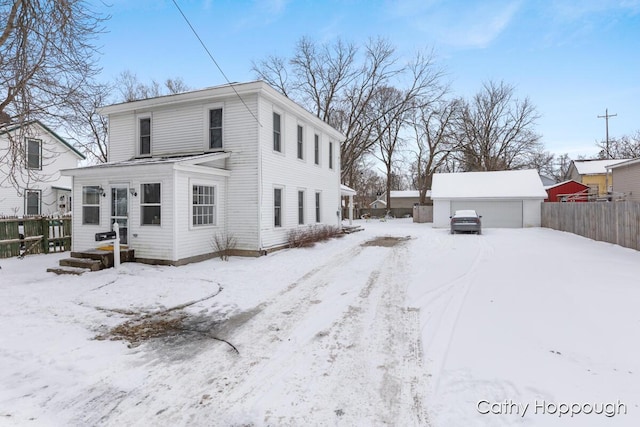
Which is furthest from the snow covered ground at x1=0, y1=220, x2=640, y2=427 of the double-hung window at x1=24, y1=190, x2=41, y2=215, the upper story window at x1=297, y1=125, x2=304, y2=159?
the double-hung window at x1=24, y1=190, x2=41, y2=215

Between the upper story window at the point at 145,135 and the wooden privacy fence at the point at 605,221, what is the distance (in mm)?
16482

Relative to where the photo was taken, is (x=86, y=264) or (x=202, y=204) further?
(x=202, y=204)

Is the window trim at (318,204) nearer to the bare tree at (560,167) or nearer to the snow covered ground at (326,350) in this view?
the snow covered ground at (326,350)

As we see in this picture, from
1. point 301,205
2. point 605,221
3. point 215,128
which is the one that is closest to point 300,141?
point 301,205

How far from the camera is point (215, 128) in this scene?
38.5ft

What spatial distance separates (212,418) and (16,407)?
179 centimetres

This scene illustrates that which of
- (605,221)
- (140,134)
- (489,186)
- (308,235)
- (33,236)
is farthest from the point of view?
(489,186)

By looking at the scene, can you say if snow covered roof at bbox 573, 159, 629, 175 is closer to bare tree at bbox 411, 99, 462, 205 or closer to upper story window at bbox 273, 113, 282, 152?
bare tree at bbox 411, 99, 462, 205

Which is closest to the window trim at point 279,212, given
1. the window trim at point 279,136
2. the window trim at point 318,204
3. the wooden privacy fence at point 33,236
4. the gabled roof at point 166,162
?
the window trim at point 279,136

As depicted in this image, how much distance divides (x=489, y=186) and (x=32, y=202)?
94.2 feet

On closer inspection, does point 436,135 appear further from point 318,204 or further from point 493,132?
point 318,204

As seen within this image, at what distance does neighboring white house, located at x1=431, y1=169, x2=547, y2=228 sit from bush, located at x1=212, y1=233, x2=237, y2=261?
56.5 ft

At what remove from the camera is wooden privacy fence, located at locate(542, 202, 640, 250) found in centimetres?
1011

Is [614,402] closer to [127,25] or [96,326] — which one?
[96,326]
